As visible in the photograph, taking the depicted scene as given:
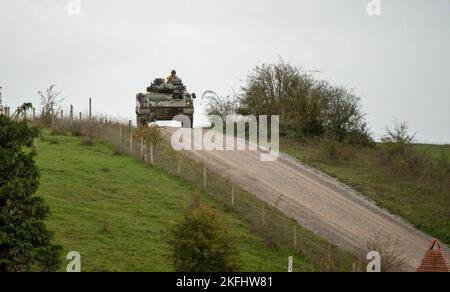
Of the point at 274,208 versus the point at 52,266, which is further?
the point at 274,208

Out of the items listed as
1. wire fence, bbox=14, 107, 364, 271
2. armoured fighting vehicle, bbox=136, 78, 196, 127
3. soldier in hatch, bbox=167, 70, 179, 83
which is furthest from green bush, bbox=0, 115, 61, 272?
soldier in hatch, bbox=167, 70, 179, 83

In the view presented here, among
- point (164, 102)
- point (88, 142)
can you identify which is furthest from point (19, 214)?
point (164, 102)

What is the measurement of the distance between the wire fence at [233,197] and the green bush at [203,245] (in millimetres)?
3599

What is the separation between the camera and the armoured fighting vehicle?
5319cm

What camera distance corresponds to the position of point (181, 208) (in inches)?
1446

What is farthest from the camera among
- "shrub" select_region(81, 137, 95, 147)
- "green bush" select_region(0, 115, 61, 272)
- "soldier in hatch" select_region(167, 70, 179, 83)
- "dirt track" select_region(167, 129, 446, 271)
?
"soldier in hatch" select_region(167, 70, 179, 83)

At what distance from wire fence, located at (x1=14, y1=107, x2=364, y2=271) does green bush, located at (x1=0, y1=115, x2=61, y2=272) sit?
8.51 meters

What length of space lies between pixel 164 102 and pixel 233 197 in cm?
1471

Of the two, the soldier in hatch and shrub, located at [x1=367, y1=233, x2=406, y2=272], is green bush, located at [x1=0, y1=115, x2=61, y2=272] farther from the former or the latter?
the soldier in hatch

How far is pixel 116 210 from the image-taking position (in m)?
35.5
